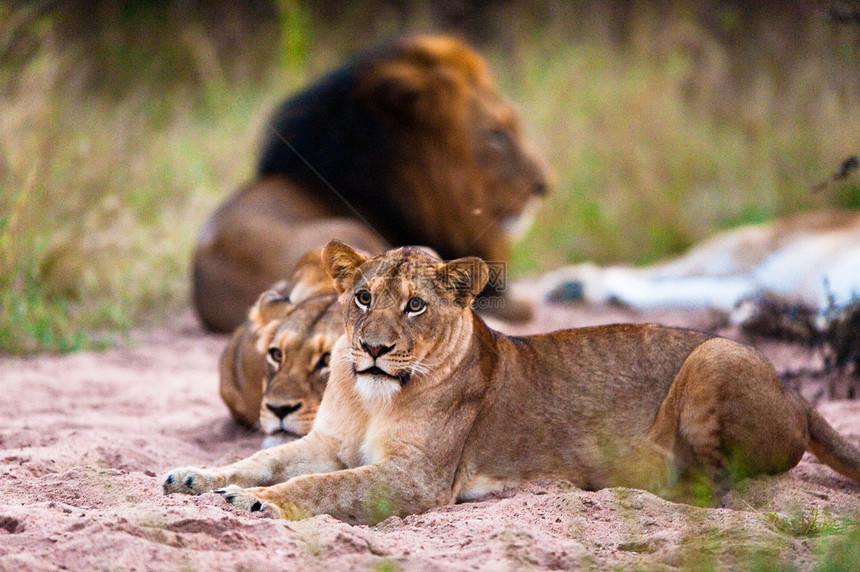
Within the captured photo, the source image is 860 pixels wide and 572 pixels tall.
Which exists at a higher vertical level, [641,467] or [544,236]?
[544,236]

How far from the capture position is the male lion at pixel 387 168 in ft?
20.0

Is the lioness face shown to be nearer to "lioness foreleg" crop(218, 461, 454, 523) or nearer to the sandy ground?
the sandy ground

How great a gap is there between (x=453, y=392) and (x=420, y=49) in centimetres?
396

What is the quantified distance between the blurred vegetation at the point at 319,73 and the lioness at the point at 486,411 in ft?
5.96

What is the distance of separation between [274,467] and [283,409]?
1.37 ft

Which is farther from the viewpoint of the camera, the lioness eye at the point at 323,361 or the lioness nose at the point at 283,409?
the lioness eye at the point at 323,361

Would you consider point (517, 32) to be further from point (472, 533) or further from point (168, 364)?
point (472, 533)

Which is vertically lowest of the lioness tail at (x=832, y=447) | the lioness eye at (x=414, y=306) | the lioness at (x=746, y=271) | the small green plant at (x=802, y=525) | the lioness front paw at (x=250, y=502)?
the lioness front paw at (x=250, y=502)

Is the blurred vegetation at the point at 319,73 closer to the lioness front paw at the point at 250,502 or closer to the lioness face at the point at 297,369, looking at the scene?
the lioness face at the point at 297,369

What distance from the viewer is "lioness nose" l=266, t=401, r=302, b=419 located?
3461 millimetres

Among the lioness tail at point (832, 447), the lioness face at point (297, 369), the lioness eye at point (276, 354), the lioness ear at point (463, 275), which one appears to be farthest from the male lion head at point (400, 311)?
the lioness tail at point (832, 447)

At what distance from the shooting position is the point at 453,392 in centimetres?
311

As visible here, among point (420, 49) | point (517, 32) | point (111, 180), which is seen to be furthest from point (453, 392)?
point (517, 32)

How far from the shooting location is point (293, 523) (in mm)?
2531
